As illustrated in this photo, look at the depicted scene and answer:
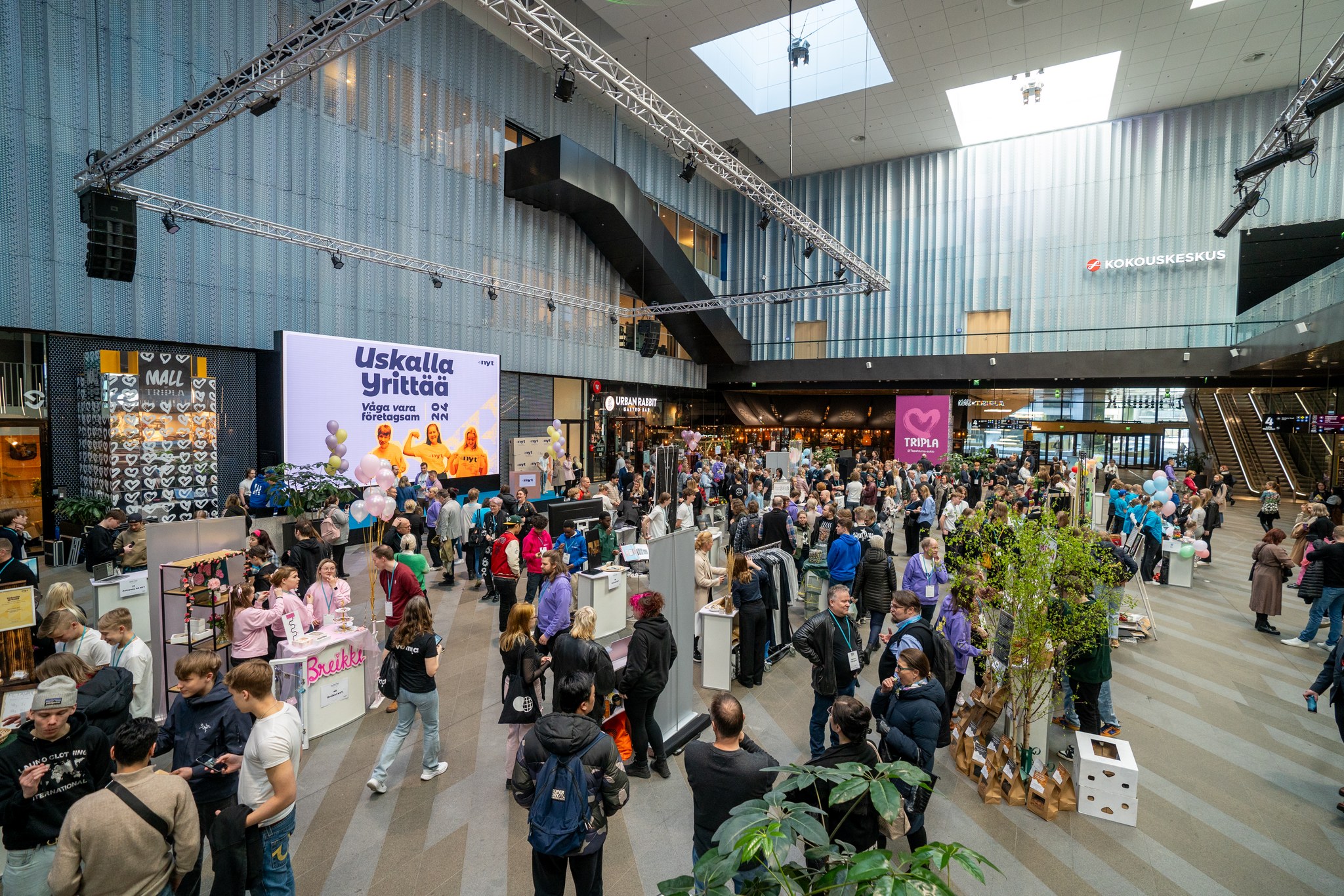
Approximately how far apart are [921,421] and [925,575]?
16137mm

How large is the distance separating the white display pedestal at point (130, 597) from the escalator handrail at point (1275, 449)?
74.8 feet

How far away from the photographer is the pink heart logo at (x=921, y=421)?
2014cm

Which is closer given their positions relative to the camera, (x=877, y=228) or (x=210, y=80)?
(x=210, y=80)

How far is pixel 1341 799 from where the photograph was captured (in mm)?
3910

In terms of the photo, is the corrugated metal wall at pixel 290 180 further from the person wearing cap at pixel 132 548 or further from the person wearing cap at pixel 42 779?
the person wearing cap at pixel 42 779

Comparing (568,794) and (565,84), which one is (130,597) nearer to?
(568,794)

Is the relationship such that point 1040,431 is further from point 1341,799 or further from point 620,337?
point 1341,799

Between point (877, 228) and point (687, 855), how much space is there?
2195 cm

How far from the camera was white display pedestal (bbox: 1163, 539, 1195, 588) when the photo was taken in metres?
8.88

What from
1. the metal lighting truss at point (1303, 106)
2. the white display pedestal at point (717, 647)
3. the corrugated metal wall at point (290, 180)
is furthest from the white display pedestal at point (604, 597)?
the metal lighting truss at point (1303, 106)

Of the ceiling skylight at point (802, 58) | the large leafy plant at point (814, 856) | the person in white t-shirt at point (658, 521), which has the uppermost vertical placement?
the ceiling skylight at point (802, 58)

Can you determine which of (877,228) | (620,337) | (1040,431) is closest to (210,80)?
(620,337)

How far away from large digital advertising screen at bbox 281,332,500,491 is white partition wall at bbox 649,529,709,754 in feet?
25.5

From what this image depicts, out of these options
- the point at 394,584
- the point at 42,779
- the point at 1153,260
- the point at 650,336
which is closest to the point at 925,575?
the point at 394,584
